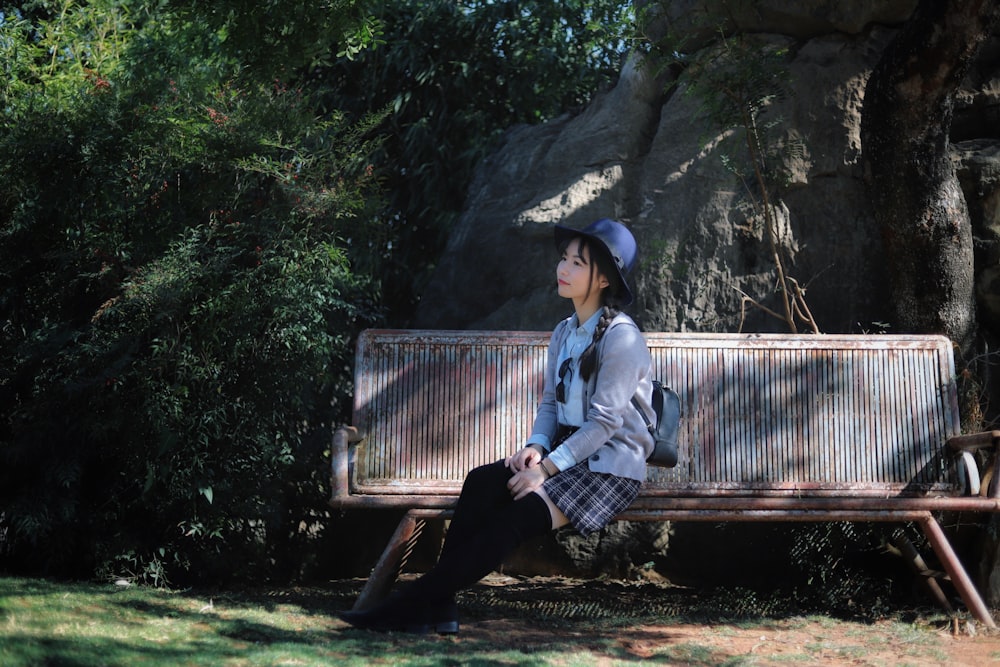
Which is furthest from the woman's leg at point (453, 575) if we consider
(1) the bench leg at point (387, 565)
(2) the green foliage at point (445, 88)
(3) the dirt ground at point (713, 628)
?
(2) the green foliage at point (445, 88)

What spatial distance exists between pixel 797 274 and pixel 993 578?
193cm

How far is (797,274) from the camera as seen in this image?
5742 mm

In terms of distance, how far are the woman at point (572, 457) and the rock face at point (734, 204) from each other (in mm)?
1778

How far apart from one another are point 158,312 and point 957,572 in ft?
12.3

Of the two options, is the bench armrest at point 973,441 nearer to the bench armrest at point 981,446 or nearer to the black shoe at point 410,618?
the bench armrest at point 981,446

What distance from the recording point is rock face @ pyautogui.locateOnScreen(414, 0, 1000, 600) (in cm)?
568

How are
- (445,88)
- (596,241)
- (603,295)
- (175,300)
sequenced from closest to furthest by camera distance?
(596,241) < (603,295) < (175,300) < (445,88)

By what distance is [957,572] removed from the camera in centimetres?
427

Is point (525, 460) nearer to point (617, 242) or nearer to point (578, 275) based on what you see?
point (578, 275)

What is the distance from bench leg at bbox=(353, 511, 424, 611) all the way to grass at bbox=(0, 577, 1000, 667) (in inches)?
6.4

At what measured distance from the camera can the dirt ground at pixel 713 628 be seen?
3834 mm

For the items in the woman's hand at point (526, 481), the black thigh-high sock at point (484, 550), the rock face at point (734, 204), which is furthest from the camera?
the rock face at point (734, 204)

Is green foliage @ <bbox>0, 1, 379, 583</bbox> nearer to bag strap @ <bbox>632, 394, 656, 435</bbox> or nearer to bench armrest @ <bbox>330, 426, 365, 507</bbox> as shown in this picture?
bench armrest @ <bbox>330, 426, 365, 507</bbox>

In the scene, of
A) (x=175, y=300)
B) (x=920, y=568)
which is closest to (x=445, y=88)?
(x=175, y=300)
